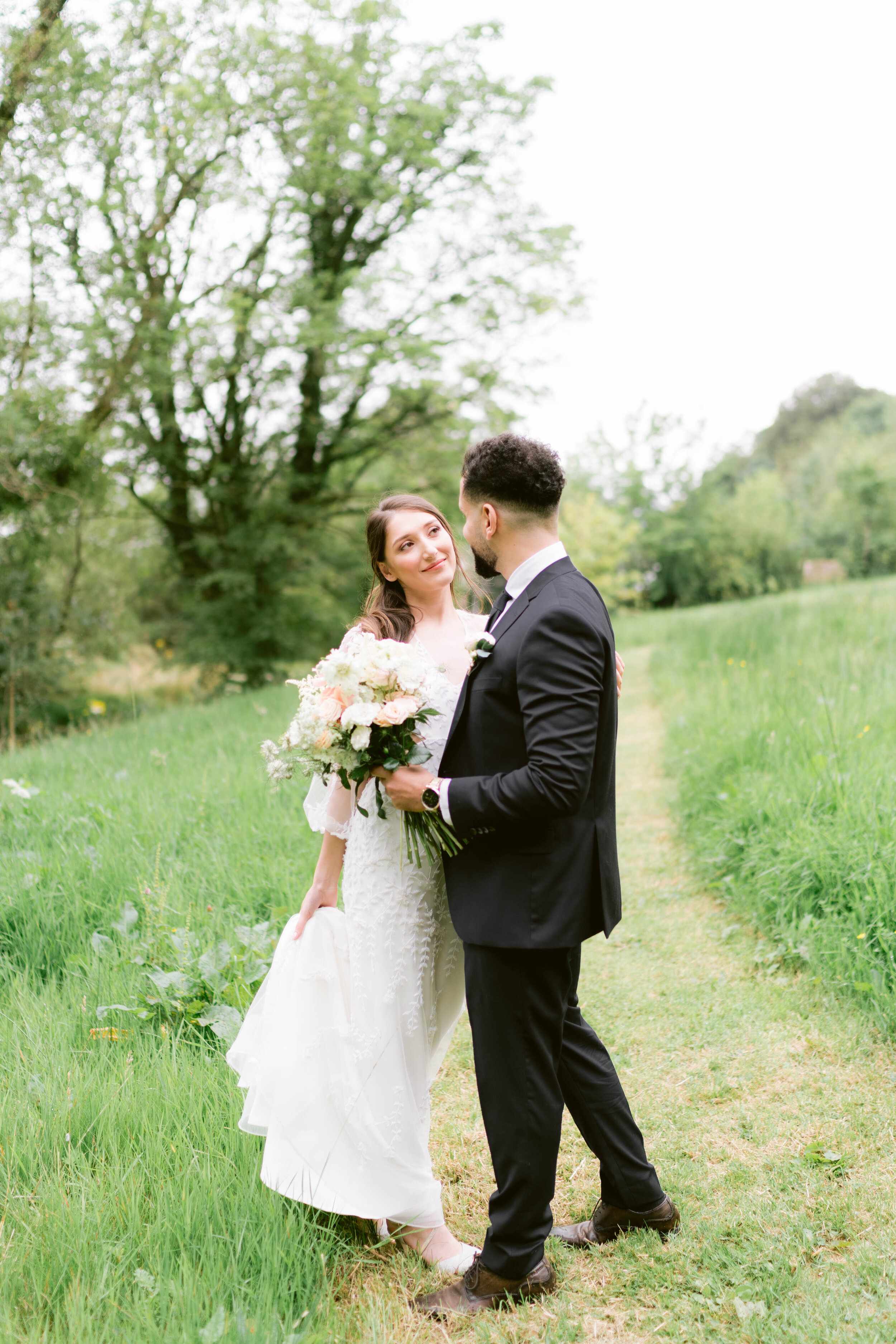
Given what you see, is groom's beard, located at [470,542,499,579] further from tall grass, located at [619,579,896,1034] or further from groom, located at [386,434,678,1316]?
tall grass, located at [619,579,896,1034]

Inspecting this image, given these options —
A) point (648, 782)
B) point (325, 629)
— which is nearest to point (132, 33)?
point (325, 629)

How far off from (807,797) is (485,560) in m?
3.39

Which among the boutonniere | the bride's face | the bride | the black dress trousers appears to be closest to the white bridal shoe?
the bride

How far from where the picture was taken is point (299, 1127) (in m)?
2.64

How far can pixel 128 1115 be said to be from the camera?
9.53ft

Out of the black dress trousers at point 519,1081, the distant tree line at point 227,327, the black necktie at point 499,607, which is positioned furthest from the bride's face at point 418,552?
the distant tree line at point 227,327

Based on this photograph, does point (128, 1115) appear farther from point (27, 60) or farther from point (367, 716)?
point (27, 60)

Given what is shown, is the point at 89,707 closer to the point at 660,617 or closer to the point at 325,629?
the point at 325,629

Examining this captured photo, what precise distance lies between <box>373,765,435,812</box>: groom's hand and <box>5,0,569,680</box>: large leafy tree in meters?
11.9

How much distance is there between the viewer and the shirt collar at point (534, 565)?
2.42 m

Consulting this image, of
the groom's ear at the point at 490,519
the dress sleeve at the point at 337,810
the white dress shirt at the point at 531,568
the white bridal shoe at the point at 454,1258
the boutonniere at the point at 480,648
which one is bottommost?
the white bridal shoe at the point at 454,1258

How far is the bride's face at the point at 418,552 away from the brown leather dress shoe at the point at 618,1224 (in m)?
1.98

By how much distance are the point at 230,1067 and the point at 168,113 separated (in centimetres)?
1390

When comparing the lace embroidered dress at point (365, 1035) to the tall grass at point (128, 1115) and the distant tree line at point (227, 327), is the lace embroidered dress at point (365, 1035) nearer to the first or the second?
the tall grass at point (128, 1115)
